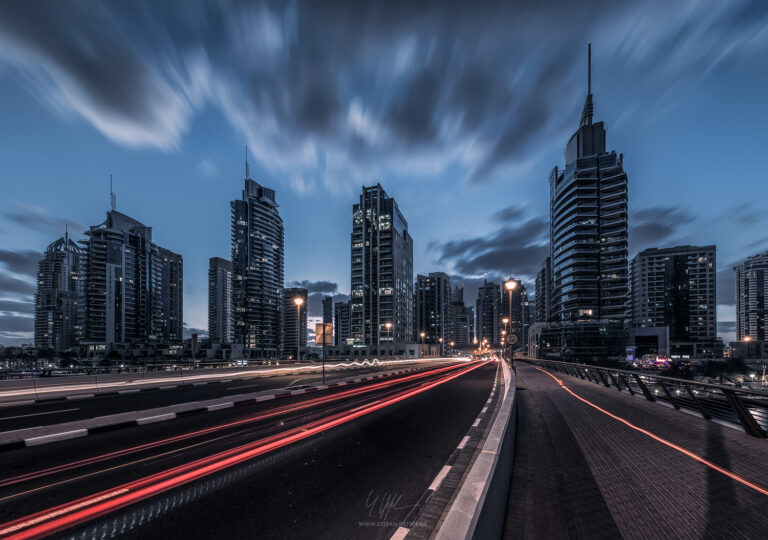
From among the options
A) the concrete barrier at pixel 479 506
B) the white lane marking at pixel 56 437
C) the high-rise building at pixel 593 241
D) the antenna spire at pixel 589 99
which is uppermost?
the antenna spire at pixel 589 99

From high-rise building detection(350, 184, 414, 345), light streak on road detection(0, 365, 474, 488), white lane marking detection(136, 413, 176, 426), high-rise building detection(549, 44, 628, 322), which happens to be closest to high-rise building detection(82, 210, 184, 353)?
high-rise building detection(350, 184, 414, 345)

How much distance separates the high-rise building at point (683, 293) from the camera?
178875 mm

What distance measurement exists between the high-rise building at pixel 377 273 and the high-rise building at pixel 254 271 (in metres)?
72.0

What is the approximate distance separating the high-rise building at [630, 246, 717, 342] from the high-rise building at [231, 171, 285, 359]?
757ft

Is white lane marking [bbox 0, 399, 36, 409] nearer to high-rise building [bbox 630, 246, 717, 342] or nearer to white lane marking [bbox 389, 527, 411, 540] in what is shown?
white lane marking [bbox 389, 527, 411, 540]

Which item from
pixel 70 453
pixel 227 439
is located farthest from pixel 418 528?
pixel 70 453

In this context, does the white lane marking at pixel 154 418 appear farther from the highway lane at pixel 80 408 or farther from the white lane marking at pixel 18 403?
the white lane marking at pixel 18 403

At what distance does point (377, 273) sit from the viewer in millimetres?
138750

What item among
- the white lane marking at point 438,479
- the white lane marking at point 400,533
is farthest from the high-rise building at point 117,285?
the white lane marking at point 400,533

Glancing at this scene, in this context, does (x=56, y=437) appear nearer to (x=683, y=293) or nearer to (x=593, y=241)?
(x=593, y=241)

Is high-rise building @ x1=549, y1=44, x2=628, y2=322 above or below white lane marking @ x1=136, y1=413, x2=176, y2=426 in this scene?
above

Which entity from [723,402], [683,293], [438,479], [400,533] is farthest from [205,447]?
[683,293]

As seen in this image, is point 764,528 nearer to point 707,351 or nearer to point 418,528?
point 418,528

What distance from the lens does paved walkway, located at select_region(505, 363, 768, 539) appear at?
166 inches
